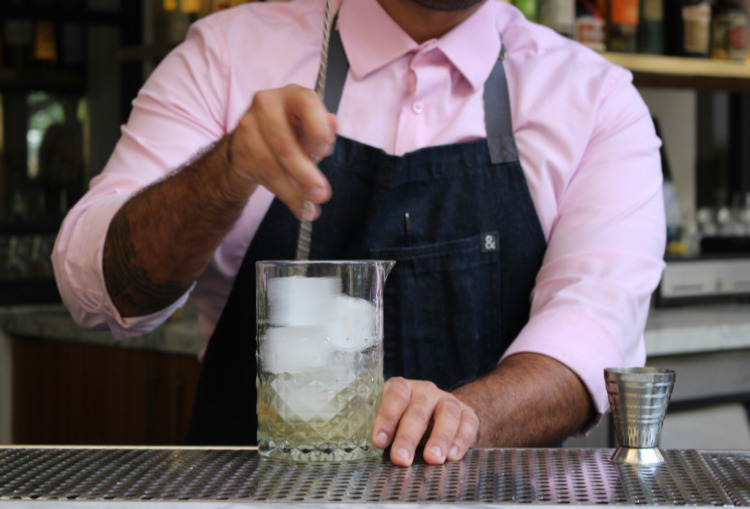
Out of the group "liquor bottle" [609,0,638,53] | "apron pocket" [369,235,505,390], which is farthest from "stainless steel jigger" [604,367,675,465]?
"liquor bottle" [609,0,638,53]

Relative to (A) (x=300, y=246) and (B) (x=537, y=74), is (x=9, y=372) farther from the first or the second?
(A) (x=300, y=246)

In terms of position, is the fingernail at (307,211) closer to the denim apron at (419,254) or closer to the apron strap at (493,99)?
the denim apron at (419,254)

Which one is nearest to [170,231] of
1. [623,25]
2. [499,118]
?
[499,118]

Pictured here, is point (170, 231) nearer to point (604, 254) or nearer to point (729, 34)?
point (604, 254)

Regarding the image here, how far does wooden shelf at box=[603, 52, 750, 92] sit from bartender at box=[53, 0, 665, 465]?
1.09 metres

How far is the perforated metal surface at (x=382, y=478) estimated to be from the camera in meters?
0.76

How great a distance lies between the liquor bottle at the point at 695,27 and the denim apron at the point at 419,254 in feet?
4.97

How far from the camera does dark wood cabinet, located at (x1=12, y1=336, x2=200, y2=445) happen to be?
230 centimetres

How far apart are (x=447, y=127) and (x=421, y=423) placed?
69 cm

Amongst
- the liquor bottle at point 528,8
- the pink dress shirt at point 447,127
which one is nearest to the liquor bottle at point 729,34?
the liquor bottle at point 528,8

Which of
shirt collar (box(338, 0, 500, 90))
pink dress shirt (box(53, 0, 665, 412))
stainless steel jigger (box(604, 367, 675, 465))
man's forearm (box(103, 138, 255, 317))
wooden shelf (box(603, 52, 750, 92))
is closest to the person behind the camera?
stainless steel jigger (box(604, 367, 675, 465))

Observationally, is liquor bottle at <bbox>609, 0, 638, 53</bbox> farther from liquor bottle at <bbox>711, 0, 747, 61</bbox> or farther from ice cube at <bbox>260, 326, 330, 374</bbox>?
ice cube at <bbox>260, 326, 330, 374</bbox>

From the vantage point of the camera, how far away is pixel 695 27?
9.17 ft

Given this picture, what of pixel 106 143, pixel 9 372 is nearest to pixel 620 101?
pixel 9 372
